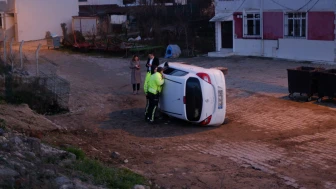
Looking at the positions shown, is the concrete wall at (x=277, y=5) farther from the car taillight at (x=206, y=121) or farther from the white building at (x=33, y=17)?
the white building at (x=33, y=17)

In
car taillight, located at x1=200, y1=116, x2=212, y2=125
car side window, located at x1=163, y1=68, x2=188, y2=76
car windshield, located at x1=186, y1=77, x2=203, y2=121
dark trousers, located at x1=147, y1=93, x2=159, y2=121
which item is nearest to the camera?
car windshield, located at x1=186, y1=77, x2=203, y2=121

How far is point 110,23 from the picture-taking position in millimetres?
47062

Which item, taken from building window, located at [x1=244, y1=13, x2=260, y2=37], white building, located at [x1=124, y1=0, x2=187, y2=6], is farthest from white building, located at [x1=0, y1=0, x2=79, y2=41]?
building window, located at [x1=244, y1=13, x2=260, y2=37]

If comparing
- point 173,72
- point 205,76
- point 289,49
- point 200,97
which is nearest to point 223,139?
point 200,97

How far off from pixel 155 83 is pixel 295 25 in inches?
669

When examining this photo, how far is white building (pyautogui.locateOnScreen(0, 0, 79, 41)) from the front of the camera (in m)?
46.6

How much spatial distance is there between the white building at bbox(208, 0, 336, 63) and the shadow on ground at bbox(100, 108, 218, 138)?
49.3ft

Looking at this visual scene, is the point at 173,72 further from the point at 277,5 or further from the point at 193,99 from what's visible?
→ the point at 277,5

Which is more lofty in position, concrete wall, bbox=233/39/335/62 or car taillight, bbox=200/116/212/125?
concrete wall, bbox=233/39/335/62

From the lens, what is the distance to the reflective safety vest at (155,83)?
14.5 meters

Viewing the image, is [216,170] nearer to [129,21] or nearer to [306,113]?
[306,113]

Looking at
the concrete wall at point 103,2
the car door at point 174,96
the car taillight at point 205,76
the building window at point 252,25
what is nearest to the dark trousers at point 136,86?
the car door at point 174,96

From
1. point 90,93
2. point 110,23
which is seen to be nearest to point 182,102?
point 90,93

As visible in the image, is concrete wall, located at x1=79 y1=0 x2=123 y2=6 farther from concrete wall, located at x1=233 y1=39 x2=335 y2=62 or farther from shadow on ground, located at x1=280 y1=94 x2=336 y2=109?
shadow on ground, located at x1=280 y1=94 x2=336 y2=109
